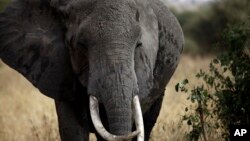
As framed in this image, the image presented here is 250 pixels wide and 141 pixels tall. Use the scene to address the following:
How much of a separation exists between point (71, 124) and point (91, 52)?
3.23ft

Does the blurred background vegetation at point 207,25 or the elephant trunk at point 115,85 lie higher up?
the elephant trunk at point 115,85

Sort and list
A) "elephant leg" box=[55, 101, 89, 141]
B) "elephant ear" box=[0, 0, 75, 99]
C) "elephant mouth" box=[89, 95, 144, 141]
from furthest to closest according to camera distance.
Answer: "elephant leg" box=[55, 101, 89, 141], "elephant ear" box=[0, 0, 75, 99], "elephant mouth" box=[89, 95, 144, 141]

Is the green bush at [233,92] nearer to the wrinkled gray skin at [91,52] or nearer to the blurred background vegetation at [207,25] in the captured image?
the wrinkled gray skin at [91,52]

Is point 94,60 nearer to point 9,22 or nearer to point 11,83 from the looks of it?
point 9,22

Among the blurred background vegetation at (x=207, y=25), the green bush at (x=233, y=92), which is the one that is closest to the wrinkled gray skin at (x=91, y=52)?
the green bush at (x=233, y=92)

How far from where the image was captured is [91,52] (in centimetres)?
572

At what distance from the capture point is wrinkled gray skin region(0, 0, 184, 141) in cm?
559

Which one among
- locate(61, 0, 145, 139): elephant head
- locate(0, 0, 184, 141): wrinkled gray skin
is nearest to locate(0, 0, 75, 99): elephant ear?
locate(0, 0, 184, 141): wrinkled gray skin

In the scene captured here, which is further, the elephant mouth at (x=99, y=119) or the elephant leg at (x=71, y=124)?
the elephant leg at (x=71, y=124)

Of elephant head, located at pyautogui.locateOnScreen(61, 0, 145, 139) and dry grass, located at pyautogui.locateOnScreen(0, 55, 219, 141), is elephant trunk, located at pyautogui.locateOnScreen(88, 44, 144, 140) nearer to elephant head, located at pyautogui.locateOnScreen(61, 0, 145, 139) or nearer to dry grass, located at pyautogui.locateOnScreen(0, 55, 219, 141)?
elephant head, located at pyautogui.locateOnScreen(61, 0, 145, 139)

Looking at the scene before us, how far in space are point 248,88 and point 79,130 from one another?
1756 mm

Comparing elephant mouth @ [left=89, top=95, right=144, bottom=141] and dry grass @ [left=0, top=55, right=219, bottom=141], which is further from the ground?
elephant mouth @ [left=89, top=95, right=144, bottom=141]

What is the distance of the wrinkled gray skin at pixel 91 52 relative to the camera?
5586 millimetres

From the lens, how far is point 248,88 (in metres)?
7.50
